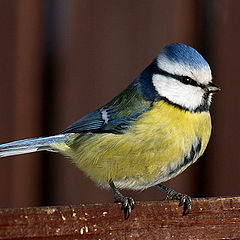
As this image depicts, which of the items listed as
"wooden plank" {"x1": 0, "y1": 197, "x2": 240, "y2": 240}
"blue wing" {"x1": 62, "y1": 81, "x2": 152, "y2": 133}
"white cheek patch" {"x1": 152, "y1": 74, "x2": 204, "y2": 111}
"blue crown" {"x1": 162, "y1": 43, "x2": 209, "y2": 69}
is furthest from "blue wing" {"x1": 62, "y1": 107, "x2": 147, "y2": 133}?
"wooden plank" {"x1": 0, "y1": 197, "x2": 240, "y2": 240}

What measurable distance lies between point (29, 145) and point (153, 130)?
1.71ft

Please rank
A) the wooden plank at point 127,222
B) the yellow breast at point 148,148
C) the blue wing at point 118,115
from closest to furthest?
the wooden plank at point 127,222 < the yellow breast at point 148,148 < the blue wing at point 118,115

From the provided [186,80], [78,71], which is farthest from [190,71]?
[78,71]

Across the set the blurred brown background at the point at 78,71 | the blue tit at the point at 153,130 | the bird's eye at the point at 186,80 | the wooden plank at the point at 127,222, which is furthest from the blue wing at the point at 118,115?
the wooden plank at the point at 127,222

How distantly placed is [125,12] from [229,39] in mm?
528

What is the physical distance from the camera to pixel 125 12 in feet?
8.71

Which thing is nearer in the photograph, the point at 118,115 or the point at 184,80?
the point at 184,80

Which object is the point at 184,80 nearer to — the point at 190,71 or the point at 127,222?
the point at 190,71

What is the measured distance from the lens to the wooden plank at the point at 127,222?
1407 millimetres

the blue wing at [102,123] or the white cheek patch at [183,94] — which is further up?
the white cheek patch at [183,94]

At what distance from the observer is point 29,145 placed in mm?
2283

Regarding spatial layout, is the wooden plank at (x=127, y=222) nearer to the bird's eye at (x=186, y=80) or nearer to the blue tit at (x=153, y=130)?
the blue tit at (x=153, y=130)

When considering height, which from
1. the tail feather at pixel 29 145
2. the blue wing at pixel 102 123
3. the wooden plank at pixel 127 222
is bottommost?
the wooden plank at pixel 127 222

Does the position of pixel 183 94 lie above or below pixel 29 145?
above
